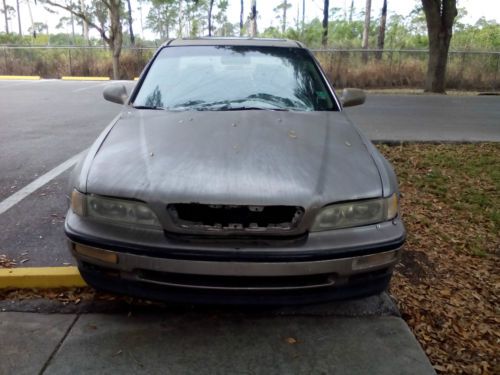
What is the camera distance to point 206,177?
7.53 feet

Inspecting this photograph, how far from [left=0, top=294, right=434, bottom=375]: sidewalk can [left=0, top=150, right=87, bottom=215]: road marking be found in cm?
184

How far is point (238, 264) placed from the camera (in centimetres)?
214

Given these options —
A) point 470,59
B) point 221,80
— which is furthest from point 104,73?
point 221,80

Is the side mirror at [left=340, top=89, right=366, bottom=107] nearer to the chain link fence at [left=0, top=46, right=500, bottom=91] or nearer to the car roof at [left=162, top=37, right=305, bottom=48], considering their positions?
the car roof at [left=162, top=37, right=305, bottom=48]

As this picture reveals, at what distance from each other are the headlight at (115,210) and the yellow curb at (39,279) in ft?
2.60

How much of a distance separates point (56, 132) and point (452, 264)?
6.49 m

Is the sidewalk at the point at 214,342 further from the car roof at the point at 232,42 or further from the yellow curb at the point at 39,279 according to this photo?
the car roof at the point at 232,42

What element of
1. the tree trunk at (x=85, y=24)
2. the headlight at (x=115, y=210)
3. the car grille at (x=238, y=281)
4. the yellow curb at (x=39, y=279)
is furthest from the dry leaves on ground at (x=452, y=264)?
the tree trunk at (x=85, y=24)

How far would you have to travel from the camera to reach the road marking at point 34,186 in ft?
14.0

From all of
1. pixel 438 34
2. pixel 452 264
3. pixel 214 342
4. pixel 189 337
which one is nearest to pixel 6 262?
pixel 189 337

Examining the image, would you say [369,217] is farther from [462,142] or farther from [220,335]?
[462,142]

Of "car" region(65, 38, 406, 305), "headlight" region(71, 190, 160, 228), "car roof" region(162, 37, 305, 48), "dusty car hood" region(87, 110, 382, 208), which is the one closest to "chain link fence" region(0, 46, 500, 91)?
"car roof" region(162, 37, 305, 48)

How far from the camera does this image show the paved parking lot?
369 centimetres

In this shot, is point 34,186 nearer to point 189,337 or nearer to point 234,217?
point 189,337
